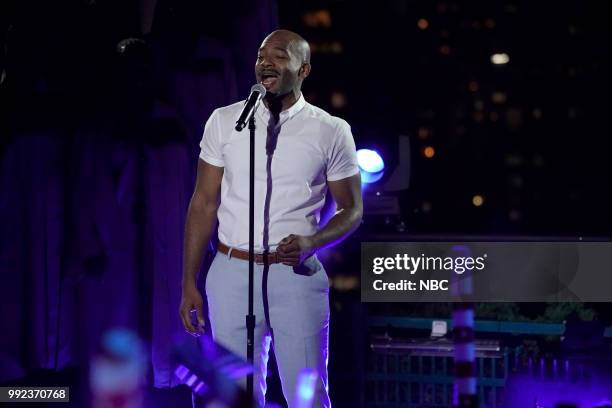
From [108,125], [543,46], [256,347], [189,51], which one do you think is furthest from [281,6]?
[543,46]

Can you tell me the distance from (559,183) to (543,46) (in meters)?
7.59

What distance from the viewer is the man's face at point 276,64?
13.0 feet

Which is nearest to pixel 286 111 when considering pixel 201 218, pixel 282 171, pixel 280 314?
pixel 282 171

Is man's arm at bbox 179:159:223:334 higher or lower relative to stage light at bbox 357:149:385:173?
lower

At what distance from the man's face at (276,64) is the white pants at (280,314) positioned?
733mm

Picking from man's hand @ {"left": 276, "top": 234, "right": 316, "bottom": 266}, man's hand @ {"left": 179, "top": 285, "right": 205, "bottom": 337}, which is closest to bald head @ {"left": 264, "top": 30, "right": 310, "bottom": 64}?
man's hand @ {"left": 276, "top": 234, "right": 316, "bottom": 266}

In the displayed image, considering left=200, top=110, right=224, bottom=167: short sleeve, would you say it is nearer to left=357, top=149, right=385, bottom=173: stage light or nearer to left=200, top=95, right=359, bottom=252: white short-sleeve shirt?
left=200, top=95, right=359, bottom=252: white short-sleeve shirt

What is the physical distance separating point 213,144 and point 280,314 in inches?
30.6

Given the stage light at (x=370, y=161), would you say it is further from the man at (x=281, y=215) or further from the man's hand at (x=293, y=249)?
the man's hand at (x=293, y=249)

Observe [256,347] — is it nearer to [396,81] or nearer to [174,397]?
[174,397]

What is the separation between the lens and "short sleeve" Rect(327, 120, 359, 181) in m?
4.02

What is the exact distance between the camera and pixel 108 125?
582 centimetres

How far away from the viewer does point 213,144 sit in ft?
13.3

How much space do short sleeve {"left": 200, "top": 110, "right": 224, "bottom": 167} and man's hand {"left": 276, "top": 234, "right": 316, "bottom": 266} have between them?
51 cm
